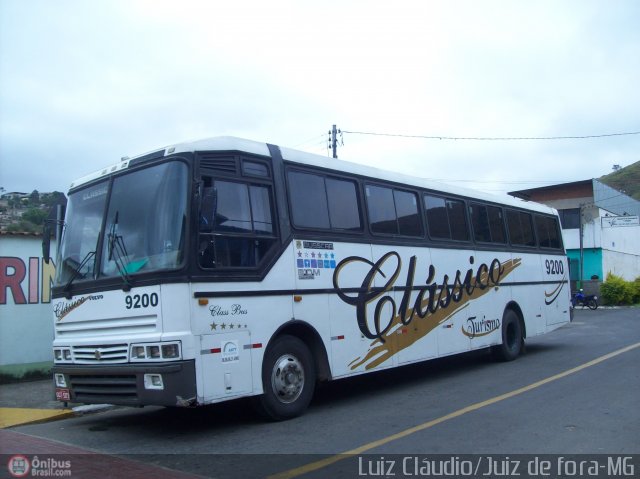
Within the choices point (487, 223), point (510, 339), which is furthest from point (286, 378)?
point (510, 339)

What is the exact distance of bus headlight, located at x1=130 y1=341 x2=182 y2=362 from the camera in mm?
6539

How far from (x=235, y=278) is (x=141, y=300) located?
1081 mm

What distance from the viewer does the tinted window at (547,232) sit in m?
14.9

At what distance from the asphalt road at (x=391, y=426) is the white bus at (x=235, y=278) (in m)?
0.55

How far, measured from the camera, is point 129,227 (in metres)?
7.17

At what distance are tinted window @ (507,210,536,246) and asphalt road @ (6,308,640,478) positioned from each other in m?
3.32

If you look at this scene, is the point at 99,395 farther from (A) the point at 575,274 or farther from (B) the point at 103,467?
(A) the point at 575,274

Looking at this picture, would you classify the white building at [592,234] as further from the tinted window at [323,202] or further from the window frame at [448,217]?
the tinted window at [323,202]

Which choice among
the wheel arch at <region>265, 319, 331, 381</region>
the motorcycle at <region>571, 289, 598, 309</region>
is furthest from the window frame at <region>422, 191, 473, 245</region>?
the motorcycle at <region>571, 289, 598, 309</region>

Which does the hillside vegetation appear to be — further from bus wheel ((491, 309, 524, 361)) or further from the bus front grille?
the bus front grille

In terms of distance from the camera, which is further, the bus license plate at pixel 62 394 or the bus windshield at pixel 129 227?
the bus license plate at pixel 62 394

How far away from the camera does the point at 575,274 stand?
120ft

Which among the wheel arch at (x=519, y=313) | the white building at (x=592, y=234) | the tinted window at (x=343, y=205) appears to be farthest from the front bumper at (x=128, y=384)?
the white building at (x=592, y=234)

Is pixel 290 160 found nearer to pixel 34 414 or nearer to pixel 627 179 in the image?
pixel 34 414
